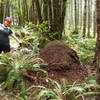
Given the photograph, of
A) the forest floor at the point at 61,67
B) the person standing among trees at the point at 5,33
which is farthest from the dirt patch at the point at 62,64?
the person standing among trees at the point at 5,33

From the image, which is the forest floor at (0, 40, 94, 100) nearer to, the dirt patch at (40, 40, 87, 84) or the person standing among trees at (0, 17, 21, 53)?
the dirt patch at (40, 40, 87, 84)

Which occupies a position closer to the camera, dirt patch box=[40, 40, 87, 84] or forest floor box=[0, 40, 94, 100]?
forest floor box=[0, 40, 94, 100]

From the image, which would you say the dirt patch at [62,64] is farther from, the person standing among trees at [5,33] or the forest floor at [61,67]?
the person standing among trees at [5,33]

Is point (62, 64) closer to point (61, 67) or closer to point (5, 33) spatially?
point (61, 67)

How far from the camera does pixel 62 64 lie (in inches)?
307

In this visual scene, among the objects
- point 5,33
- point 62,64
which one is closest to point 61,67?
point 62,64

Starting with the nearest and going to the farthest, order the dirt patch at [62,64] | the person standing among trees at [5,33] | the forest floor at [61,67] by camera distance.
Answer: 1. the forest floor at [61,67]
2. the dirt patch at [62,64]
3. the person standing among trees at [5,33]

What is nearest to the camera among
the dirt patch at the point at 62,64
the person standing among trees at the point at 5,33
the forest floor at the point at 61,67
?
the forest floor at the point at 61,67

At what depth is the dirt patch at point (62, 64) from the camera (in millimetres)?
7555

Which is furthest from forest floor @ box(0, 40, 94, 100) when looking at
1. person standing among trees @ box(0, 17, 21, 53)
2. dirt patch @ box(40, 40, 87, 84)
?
person standing among trees @ box(0, 17, 21, 53)

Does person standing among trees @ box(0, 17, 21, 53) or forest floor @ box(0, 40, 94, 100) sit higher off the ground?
person standing among trees @ box(0, 17, 21, 53)

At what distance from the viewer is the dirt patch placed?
7555mm

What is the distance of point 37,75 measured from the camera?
289 inches

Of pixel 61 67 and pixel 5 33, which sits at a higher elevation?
pixel 5 33
